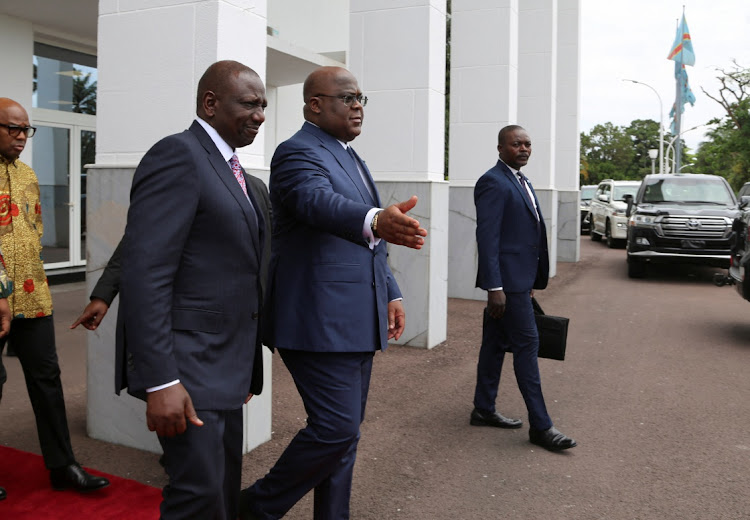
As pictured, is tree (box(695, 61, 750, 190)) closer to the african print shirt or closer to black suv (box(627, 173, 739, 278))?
black suv (box(627, 173, 739, 278))

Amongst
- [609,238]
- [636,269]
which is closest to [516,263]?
[636,269]

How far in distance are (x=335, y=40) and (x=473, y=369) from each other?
11.9 meters

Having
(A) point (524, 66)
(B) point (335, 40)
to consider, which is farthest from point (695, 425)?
(B) point (335, 40)

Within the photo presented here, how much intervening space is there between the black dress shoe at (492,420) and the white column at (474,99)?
6.16 metres

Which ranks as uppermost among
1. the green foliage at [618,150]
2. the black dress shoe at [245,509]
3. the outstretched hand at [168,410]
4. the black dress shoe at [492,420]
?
the green foliage at [618,150]

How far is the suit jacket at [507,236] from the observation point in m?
4.96

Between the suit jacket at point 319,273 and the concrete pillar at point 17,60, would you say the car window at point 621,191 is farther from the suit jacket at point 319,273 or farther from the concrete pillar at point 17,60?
the suit jacket at point 319,273

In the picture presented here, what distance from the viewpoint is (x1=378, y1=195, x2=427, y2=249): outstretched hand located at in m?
2.47

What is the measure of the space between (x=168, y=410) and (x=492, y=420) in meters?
3.52

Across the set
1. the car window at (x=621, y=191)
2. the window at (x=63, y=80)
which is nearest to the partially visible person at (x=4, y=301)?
the window at (x=63, y=80)

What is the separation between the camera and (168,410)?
2291 millimetres

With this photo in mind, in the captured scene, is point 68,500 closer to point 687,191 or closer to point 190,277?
point 190,277

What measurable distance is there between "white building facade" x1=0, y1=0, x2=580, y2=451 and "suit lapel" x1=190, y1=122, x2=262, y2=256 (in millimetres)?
1968

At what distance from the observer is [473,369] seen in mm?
7230
